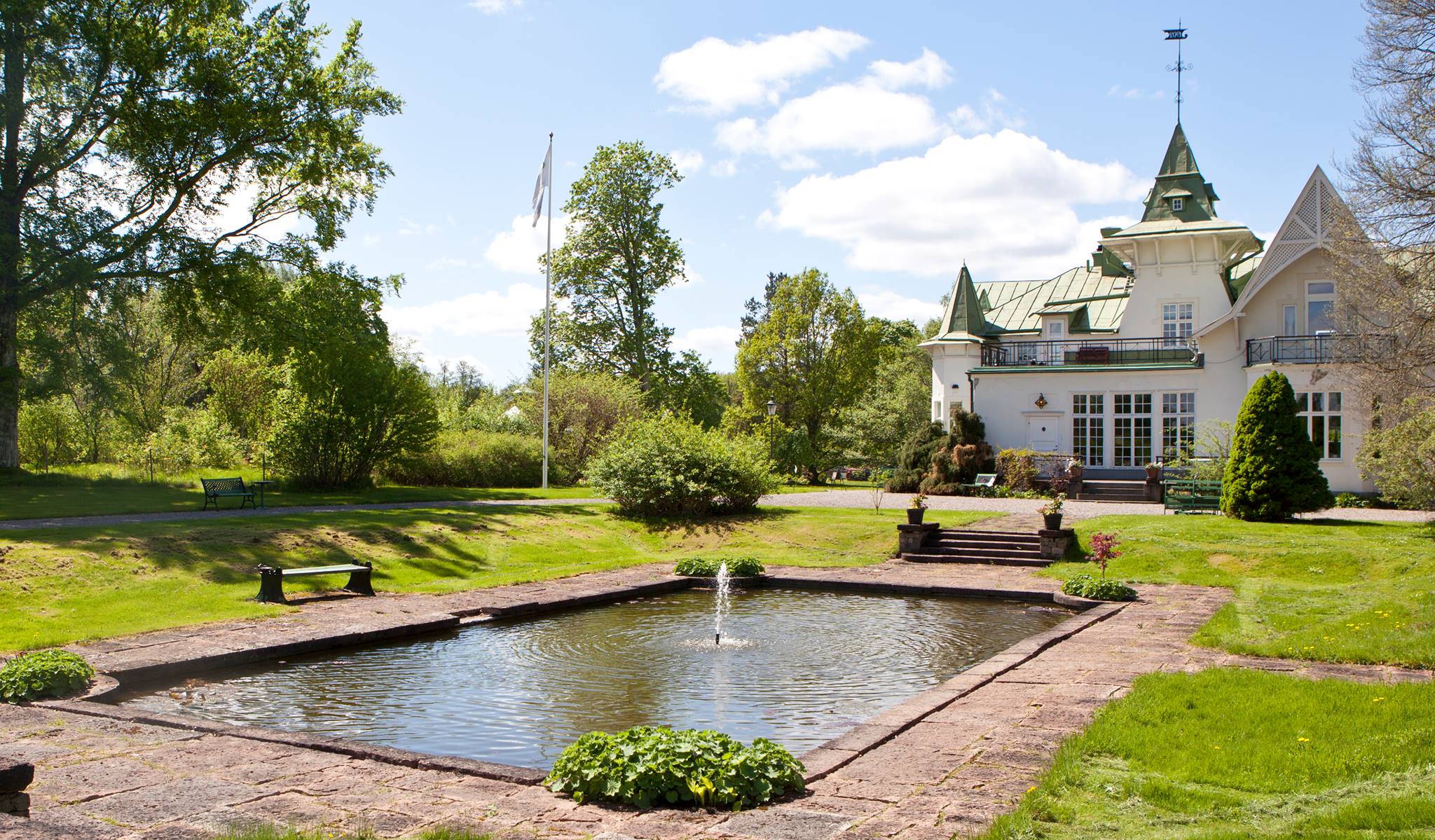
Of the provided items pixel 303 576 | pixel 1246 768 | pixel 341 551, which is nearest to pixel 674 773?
pixel 1246 768

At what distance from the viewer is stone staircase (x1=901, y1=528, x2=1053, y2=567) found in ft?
63.8

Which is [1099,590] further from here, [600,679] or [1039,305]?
[1039,305]

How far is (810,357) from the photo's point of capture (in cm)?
4650

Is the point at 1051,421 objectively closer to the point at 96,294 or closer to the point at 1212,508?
the point at 1212,508

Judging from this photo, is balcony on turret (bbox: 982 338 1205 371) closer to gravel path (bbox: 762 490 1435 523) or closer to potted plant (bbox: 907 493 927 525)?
gravel path (bbox: 762 490 1435 523)

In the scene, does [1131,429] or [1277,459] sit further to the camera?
[1131,429]

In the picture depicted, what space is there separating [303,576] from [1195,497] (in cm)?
1891

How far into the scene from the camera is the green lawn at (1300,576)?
10258 mm

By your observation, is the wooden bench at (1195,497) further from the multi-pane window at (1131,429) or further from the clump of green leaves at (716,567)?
the clump of green leaves at (716,567)

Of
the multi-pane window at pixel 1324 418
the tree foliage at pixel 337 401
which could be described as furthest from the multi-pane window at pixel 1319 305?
the tree foliage at pixel 337 401

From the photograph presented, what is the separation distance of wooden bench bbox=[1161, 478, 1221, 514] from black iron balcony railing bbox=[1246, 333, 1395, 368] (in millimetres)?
6184

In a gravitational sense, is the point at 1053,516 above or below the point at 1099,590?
above

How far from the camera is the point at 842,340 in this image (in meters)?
46.3

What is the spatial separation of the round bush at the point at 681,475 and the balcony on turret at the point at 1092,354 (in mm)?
15381
